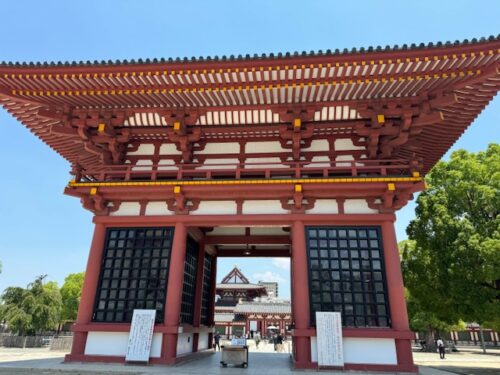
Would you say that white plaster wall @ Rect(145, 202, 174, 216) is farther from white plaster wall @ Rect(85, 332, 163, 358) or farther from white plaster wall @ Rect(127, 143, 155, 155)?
white plaster wall @ Rect(85, 332, 163, 358)

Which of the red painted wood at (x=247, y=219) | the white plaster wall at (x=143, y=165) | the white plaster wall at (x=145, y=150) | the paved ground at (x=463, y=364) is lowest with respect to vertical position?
the paved ground at (x=463, y=364)

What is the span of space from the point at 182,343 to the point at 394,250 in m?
7.88

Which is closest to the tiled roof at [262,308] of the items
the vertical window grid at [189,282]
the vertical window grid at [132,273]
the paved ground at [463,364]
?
the paved ground at [463,364]

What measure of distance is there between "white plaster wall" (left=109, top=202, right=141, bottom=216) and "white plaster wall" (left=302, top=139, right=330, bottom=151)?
642cm

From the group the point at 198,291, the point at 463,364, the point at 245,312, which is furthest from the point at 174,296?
the point at 245,312

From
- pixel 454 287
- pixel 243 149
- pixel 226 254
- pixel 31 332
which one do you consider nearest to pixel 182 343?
pixel 226 254

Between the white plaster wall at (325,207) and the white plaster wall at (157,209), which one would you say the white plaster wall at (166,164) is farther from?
the white plaster wall at (325,207)

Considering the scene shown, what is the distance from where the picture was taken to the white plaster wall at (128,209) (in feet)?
40.4

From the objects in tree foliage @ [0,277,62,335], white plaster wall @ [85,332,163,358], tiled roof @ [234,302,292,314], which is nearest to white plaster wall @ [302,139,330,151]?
white plaster wall @ [85,332,163,358]

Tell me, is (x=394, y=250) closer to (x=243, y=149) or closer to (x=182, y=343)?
(x=243, y=149)

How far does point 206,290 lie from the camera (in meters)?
16.4

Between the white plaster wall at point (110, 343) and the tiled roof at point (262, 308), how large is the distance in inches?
1472

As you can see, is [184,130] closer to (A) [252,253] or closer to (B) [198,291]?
(B) [198,291]

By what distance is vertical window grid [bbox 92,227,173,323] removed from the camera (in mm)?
11188
